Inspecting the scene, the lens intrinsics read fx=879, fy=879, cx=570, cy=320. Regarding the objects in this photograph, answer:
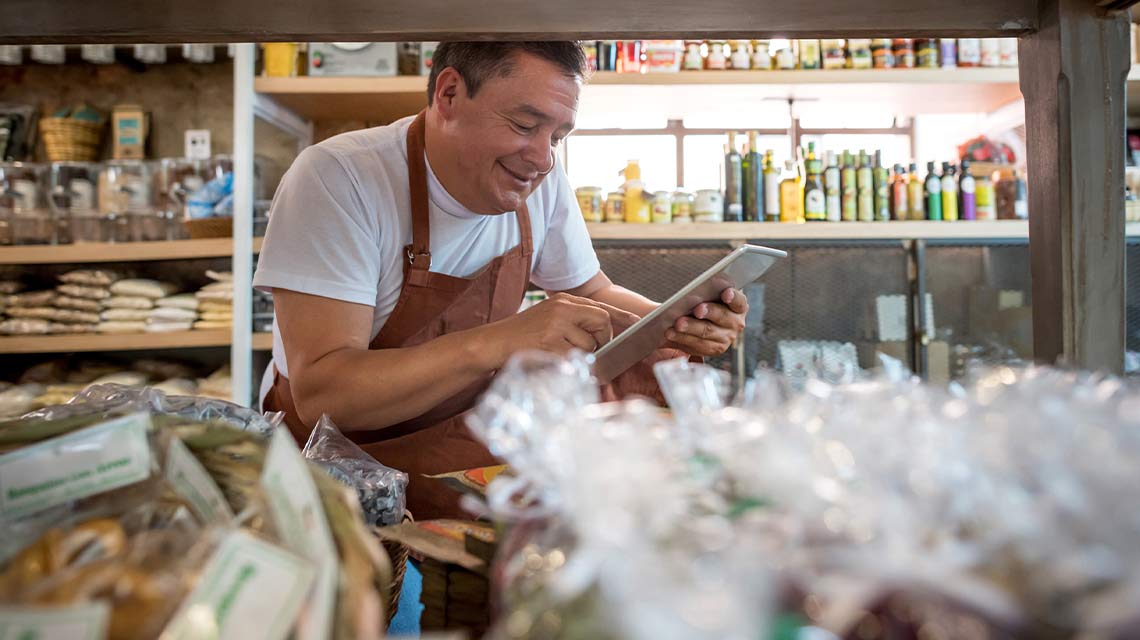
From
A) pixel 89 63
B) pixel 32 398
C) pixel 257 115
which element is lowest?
pixel 32 398

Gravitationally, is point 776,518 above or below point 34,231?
below

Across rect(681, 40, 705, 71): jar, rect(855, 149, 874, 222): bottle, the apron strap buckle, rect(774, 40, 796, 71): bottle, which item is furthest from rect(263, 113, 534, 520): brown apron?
rect(855, 149, 874, 222): bottle

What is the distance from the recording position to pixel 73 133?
3.00m

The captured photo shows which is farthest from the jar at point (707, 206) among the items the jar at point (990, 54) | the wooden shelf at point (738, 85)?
the jar at point (990, 54)

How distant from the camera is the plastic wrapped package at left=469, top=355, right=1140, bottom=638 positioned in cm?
30

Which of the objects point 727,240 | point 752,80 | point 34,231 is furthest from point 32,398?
point 752,80

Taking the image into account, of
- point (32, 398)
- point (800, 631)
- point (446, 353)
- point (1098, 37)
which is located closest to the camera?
point (800, 631)

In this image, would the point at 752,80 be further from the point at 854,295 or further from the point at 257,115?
the point at 257,115

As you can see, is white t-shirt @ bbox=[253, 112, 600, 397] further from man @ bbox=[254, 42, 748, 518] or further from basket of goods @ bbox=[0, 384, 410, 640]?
basket of goods @ bbox=[0, 384, 410, 640]

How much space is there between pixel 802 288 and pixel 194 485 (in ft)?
8.51

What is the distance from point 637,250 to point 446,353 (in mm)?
1685

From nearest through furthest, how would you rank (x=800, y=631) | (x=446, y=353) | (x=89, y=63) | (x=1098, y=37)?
1. (x=800, y=631)
2. (x=1098, y=37)
3. (x=446, y=353)
4. (x=89, y=63)

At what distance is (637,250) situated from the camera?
287 cm

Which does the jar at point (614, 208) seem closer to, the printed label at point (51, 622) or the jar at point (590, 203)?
the jar at point (590, 203)
